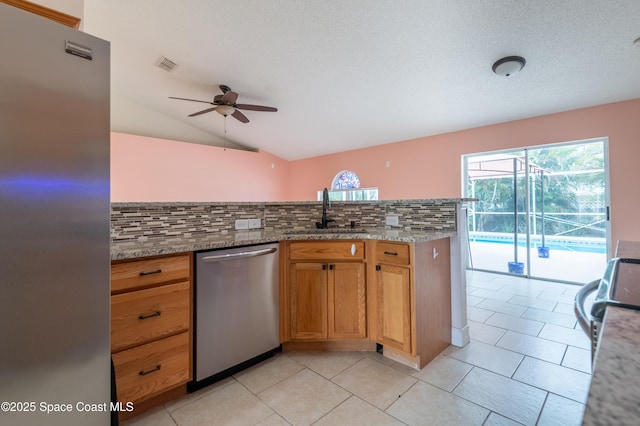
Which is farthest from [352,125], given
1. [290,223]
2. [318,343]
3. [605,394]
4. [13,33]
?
[605,394]

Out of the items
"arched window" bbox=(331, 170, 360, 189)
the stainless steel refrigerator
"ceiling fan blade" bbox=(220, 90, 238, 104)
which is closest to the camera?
the stainless steel refrigerator

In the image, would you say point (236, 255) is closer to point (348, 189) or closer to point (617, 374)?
point (617, 374)

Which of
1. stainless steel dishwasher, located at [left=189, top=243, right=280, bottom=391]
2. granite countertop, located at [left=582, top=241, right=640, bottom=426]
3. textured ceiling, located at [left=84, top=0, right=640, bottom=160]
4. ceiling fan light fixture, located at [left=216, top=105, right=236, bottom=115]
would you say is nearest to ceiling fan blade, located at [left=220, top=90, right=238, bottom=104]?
ceiling fan light fixture, located at [left=216, top=105, right=236, bottom=115]

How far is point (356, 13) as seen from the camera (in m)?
2.42

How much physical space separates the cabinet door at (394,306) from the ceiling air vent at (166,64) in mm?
4102

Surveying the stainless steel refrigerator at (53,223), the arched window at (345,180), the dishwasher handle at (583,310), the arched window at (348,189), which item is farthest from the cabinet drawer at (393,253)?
the arched window at (345,180)

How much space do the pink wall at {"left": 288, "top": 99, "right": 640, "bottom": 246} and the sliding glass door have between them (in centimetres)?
14

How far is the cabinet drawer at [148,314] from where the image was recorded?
1.31 meters

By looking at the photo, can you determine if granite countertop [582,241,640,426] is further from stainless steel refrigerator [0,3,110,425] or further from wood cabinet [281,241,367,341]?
wood cabinet [281,241,367,341]

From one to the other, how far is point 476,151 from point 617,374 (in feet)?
16.0

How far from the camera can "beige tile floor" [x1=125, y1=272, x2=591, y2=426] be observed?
4.61ft

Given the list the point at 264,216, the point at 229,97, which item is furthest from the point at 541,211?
the point at 229,97

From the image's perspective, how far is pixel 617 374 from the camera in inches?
12.3

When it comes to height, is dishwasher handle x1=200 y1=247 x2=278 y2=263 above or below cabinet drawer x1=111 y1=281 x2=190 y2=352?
above
